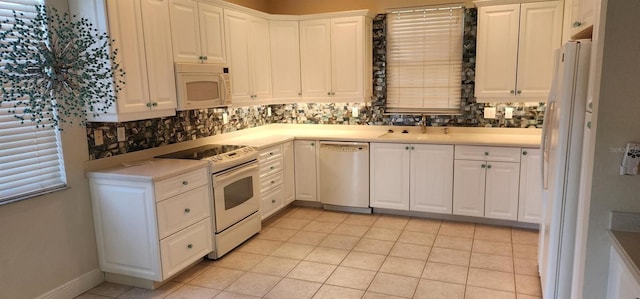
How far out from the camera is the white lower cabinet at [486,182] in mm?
4152

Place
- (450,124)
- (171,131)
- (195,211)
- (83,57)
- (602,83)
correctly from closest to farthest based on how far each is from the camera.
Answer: (602,83), (83,57), (195,211), (171,131), (450,124)

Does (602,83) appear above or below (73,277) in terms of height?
above

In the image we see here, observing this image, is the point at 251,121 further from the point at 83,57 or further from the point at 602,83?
the point at 602,83

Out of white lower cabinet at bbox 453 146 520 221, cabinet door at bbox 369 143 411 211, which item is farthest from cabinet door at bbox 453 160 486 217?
cabinet door at bbox 369 143 411 211

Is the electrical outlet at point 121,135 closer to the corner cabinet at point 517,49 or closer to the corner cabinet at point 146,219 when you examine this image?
the corner cabinet at point 146,219

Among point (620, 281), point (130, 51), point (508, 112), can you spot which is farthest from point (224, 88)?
point (620, 281)

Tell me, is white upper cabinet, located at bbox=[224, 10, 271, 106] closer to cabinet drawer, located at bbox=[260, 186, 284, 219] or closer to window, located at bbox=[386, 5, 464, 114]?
cabinet drawer, located at bbox=[260, 186, 284, 219]

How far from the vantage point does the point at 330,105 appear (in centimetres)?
536

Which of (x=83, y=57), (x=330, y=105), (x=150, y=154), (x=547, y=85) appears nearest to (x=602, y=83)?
(x=547, y=85)

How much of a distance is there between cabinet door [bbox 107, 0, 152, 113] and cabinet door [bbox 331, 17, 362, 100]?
7.68ft

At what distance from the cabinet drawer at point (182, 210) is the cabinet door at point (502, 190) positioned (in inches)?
108

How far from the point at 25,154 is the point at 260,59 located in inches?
106

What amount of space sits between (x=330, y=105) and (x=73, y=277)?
3.34 meters

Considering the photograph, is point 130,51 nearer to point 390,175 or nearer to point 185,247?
point 185,247
